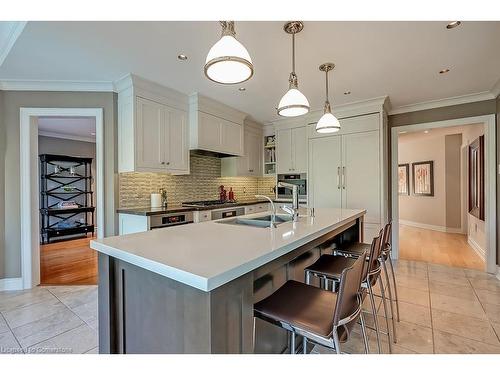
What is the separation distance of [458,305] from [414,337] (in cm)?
94

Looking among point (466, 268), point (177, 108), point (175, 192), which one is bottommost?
point (466, 268)

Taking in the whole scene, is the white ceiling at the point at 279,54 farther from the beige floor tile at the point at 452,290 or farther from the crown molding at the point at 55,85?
the beige floor tile at the point at 452,290

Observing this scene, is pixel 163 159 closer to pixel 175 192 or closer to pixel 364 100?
pixel 175 192

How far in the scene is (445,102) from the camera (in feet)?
12.3

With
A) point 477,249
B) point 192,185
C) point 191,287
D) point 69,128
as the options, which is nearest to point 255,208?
point 192,185

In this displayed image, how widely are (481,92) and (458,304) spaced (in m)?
2.78

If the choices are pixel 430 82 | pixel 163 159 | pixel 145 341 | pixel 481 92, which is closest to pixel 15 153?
pixel 163 159

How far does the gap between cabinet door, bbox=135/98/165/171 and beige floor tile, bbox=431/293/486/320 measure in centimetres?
339

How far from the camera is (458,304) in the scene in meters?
Answer: 2.56

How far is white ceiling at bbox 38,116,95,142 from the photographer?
491 cm

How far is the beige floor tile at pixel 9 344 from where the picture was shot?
1861mm
